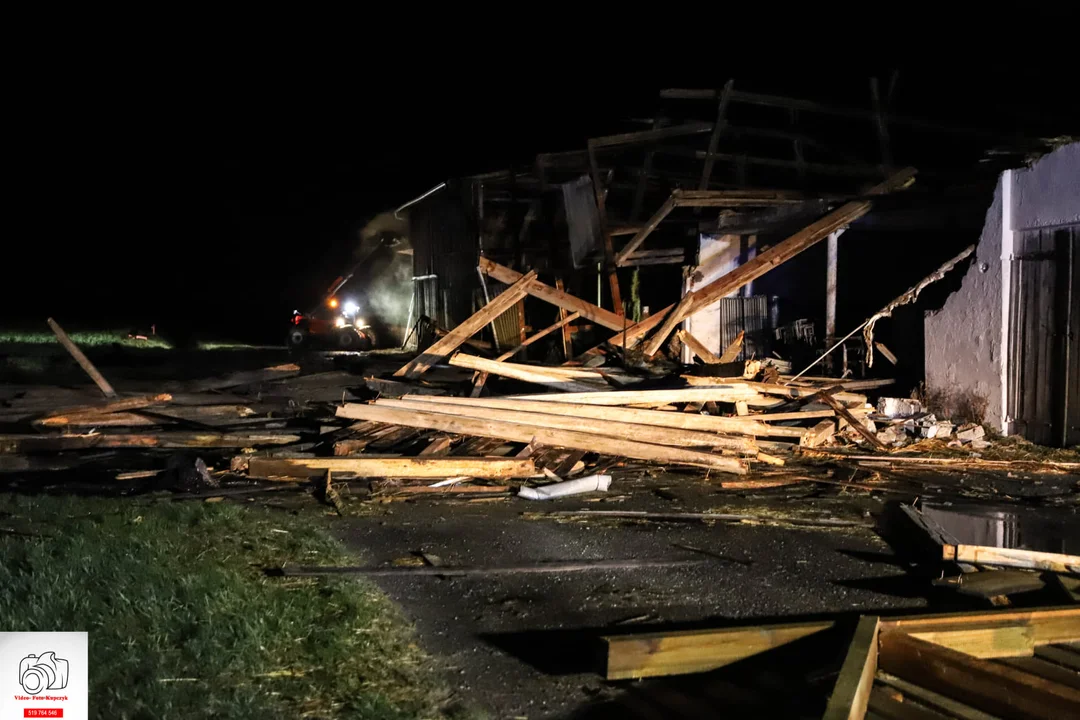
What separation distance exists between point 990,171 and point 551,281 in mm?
7605

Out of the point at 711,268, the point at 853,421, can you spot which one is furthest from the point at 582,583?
the point at 711,268

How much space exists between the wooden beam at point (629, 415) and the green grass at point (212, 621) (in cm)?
319

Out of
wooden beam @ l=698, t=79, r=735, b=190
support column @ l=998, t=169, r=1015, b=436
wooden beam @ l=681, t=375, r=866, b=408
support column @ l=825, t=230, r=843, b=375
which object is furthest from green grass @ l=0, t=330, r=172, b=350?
support column @ l=998, t=169, r=1015, b=436

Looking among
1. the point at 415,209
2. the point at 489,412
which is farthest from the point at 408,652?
the point at 415,209

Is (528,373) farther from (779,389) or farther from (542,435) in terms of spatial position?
(779,389)

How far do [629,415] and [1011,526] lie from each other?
12.9 ft

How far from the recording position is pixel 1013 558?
217 inches

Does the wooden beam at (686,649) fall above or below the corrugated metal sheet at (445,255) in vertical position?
below

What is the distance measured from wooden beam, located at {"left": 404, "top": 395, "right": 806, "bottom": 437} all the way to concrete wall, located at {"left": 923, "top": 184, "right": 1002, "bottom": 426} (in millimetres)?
3250

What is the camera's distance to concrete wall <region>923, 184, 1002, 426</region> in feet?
33.8

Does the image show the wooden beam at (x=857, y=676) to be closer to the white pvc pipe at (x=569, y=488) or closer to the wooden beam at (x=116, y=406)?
the white pvc pipe at (x=569, y=488)

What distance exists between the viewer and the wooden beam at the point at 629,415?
9.30 meters

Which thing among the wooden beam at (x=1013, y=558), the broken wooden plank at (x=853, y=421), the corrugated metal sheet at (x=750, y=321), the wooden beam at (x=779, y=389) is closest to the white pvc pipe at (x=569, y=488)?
the wooden beam at (x=779, y=389)

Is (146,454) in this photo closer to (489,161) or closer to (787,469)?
(787,469)
